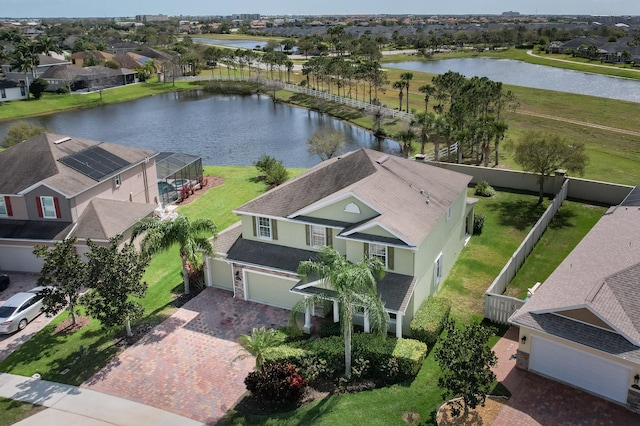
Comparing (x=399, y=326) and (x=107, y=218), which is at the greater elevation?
(x=107, y=218)

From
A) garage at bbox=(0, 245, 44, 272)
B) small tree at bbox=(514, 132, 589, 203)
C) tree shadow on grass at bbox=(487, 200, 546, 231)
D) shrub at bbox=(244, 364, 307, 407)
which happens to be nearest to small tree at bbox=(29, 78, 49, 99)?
garage at bbox=(0, 245, 44, 272)

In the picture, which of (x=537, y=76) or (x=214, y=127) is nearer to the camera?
(x=214, y=127)

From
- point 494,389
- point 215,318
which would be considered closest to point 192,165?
point 215,318

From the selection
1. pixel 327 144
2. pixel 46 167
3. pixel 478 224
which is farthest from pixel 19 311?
pixel 327 144

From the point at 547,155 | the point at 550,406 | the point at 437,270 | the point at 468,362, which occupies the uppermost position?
the point at 547,155

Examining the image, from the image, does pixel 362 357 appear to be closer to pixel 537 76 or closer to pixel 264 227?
pixel 264 227

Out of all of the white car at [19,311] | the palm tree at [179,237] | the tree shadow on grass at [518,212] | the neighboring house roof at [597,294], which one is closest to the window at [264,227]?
the palm tree at [179,237]

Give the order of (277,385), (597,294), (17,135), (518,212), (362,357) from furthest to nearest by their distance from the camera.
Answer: (17,135), (518,212), (362,357), (597,294), (277,385)
